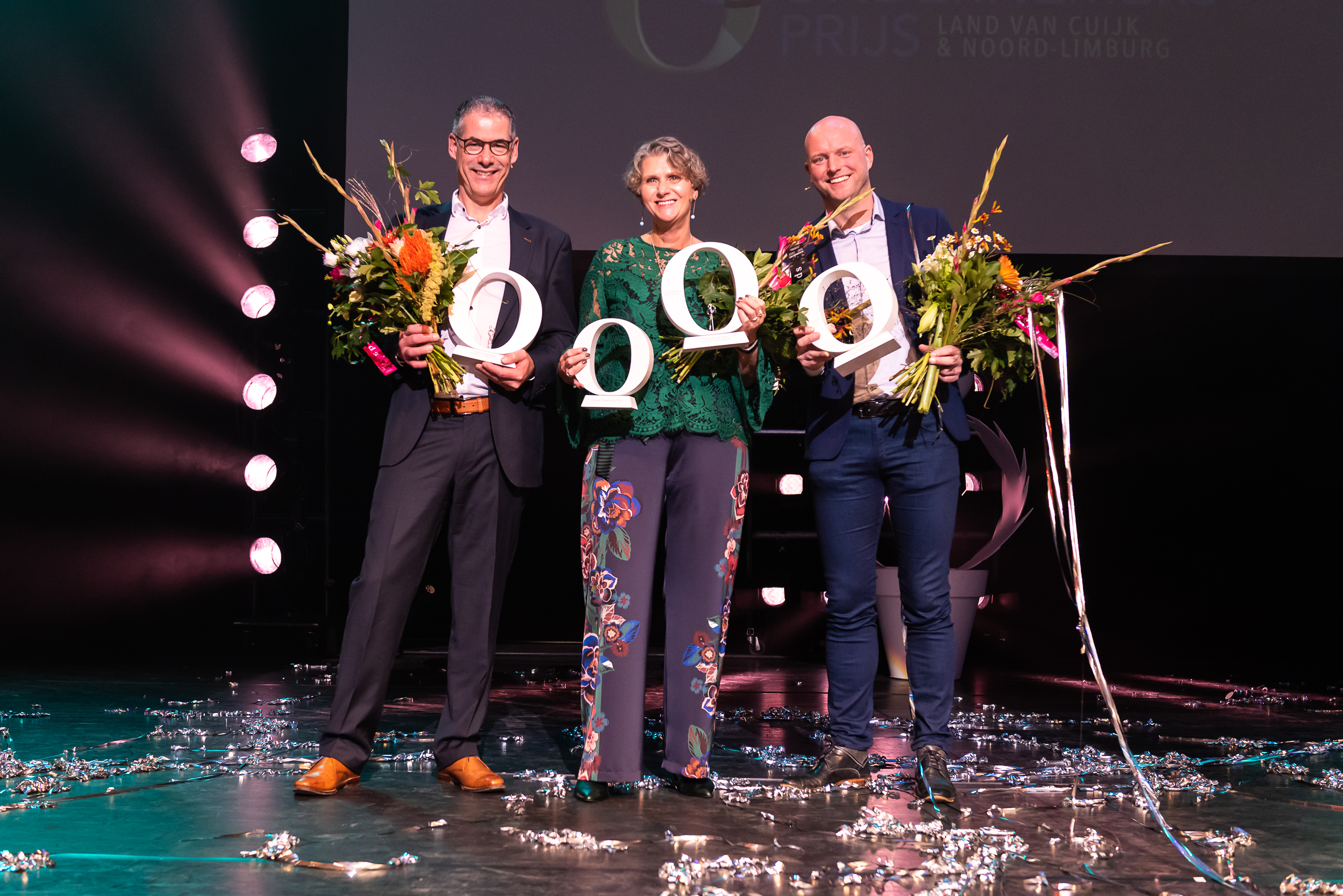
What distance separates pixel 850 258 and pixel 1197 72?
311cm

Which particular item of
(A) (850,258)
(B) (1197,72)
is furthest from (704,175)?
(B) (1197,72)

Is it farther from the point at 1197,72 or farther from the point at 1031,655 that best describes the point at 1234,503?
the point at 1197,72

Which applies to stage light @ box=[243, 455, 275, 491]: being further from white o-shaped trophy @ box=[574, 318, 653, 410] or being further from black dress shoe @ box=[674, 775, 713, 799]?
black dress shoe @ box=[674, 775, 713, 799]

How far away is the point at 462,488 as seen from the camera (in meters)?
2.56

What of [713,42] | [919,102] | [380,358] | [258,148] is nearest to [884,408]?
[380,358]

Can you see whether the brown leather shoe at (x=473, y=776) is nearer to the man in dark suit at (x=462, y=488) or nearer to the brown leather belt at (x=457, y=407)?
the man in dark suit at (x=462, y=488)

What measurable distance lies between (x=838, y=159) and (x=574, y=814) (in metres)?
1.67

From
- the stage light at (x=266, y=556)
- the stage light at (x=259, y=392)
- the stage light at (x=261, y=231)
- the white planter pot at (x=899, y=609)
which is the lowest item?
the white planter pot at (x=899, y=609)

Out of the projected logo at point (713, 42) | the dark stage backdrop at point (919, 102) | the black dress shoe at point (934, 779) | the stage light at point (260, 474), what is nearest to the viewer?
the black dress shoe at point (934, 779)

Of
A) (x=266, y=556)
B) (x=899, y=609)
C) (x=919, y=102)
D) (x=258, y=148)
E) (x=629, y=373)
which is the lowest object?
(x=899, y=609)

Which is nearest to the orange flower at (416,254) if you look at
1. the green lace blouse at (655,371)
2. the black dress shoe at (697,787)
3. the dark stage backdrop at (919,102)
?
the green lace blouse at (655,371)

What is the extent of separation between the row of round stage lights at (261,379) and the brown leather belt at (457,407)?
9.74 feet

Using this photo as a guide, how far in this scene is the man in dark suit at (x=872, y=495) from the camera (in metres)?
2.52

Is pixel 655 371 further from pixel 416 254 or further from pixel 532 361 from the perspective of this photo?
pixel 416 254
